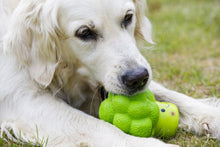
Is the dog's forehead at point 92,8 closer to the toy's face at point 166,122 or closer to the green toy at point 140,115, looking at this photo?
→ the green toy at point 140,115

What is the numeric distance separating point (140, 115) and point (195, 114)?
2.67ft

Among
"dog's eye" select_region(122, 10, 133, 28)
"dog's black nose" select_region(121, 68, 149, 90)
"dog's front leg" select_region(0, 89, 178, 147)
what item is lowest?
"dog's front leg" select_region(0, 89, 178, 147)

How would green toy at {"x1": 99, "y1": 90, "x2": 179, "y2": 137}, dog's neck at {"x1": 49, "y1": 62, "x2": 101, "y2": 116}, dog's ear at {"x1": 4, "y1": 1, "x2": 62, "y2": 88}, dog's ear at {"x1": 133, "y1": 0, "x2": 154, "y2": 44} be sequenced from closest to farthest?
1. green toy at {"x1": 99, "y1": 90, "x2": 179, "y2": 137}
2. dog's ear at {"x1": 4, "y1": 1, "x2": 62, "y2": 88}
3. dog's neck at {"x1": 49, "y1": 62, "x2": 101, "y2": 116}
4. dog's ear at {"x1": 133, "y1": 0, "x2": 154, "y2": 44}

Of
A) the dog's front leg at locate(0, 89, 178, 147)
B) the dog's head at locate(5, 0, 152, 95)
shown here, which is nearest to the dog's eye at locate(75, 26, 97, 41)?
the dog's head at locate(5, 0, 152, 95)

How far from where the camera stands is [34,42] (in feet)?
10.5

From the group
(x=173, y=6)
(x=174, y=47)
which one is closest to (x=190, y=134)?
(x=174, y=47)

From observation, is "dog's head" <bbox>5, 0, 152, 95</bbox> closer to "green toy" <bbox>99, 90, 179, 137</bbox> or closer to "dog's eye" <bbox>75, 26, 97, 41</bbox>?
"dog's eye" <bbox>75, 26, 97, 41</bbox>

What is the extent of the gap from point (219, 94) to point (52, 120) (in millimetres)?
2058

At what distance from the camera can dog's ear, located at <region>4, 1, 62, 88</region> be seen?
3.15 meters

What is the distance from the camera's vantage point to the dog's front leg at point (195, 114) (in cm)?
310

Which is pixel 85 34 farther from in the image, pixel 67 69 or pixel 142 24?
pixel 142 24

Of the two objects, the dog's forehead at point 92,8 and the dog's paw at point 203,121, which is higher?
the dog's forehead at point 92,8

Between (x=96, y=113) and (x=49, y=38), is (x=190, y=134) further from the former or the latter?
(x=49, y=38)

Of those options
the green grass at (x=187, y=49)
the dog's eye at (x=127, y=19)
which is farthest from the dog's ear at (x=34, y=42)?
the green grass at (x=187, y=49)
